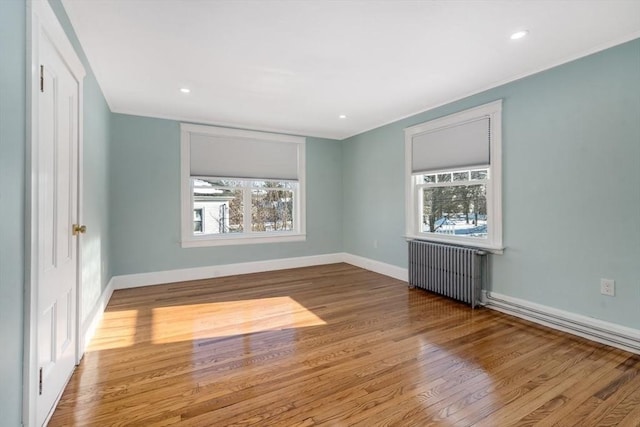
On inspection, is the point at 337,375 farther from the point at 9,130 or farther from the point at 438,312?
the point at 9,130

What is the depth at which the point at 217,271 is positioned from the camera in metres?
4.96

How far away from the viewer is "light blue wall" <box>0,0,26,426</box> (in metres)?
1.21

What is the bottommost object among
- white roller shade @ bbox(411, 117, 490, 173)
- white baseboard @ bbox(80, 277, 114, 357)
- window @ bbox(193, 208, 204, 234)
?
white baseboard @ bbox(80, 277, 114, 357)

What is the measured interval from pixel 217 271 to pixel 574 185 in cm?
466

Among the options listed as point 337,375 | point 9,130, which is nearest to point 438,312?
point 337,375

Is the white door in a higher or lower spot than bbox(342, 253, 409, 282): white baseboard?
higher

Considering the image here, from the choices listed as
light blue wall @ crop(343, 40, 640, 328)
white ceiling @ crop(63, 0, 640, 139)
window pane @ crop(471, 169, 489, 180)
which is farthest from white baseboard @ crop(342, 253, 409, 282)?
white ceiling @ crop(63, 0, 640, 139)

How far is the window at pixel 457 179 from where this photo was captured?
3471 millimetres

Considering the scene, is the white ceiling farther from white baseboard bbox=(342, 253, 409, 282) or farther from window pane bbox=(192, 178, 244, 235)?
white baseboard bbox=(342, 253, 409, 282)

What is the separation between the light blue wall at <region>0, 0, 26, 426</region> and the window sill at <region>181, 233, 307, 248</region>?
3441mm

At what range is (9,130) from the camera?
1.27 metres

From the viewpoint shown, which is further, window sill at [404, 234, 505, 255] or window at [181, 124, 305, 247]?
window at [181, 124, 305, 247]

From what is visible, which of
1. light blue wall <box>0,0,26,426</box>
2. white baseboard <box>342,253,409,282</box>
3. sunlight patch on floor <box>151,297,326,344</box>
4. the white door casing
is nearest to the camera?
light blue wall <box>0,0,26,426</box>

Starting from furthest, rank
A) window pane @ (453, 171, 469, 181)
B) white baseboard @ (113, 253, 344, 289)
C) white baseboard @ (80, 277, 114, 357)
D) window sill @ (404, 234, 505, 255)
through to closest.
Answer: white baseboard @ (113, 253, 344, 289)
window pane @ (453, 171, 469, 181)
window sill @ (404, 234, 505, 255)
white baseboard @ (80, 277, 114, 357)
